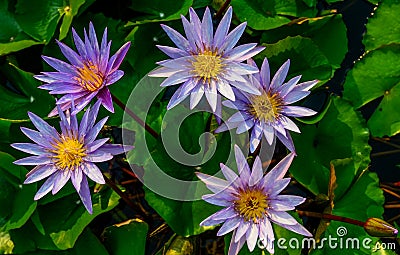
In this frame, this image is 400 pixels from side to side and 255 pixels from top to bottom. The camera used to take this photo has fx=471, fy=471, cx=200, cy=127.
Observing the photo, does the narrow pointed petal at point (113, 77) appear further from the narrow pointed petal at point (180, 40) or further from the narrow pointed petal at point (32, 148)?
the narrow pointed petal at point (32, 148)

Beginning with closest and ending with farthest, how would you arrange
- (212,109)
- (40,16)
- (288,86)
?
(212,109) < (288,86) < (40,16)

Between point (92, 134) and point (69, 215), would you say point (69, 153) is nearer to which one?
point (92, 134)

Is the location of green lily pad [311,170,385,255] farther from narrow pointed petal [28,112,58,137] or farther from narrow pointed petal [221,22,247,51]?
narrow pointed petal [28,112,58,137]

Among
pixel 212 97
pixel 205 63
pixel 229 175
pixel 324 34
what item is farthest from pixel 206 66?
pixel 324 34

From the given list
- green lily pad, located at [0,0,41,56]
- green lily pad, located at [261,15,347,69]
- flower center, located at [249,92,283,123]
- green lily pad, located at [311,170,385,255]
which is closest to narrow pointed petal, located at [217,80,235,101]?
flower center, located at [249,92,283,123]

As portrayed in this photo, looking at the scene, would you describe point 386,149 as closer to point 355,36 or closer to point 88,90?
point 355,36

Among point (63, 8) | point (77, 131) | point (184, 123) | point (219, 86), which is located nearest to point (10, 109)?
point (63, 8)
